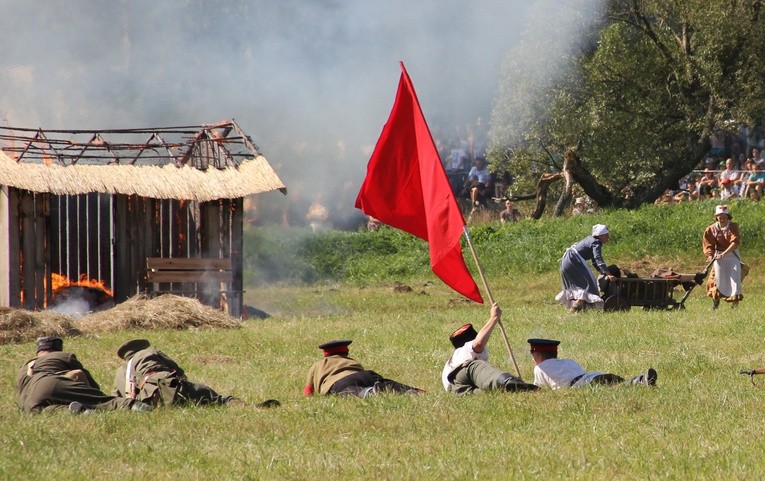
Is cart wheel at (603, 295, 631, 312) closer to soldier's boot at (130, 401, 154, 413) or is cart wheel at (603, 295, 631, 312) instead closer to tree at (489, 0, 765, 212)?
soldier's boot at (130, 401, 154, 413)

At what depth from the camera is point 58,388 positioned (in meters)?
11.8

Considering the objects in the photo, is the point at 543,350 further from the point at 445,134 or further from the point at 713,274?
the point at 445,134

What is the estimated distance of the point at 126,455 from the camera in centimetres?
930

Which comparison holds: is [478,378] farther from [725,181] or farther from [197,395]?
[725,181]

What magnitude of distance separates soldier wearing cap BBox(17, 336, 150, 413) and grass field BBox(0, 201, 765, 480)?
0.25 meters

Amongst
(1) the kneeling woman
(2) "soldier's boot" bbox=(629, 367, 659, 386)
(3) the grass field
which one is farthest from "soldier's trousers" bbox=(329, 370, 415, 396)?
(1) the kneeling woman

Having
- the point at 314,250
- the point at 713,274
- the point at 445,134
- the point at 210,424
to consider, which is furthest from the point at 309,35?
the point at 210,424

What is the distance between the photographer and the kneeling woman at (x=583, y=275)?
21.3 m

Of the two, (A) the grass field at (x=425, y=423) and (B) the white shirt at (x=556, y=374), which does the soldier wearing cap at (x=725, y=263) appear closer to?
(A) the grass field at (x=425, y=423)

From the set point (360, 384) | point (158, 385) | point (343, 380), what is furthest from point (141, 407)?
point (360, 384)

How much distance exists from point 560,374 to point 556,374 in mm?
41

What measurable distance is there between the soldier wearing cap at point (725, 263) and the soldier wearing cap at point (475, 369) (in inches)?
430

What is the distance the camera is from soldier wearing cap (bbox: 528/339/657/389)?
11.8 meters

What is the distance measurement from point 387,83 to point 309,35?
9.53ft
